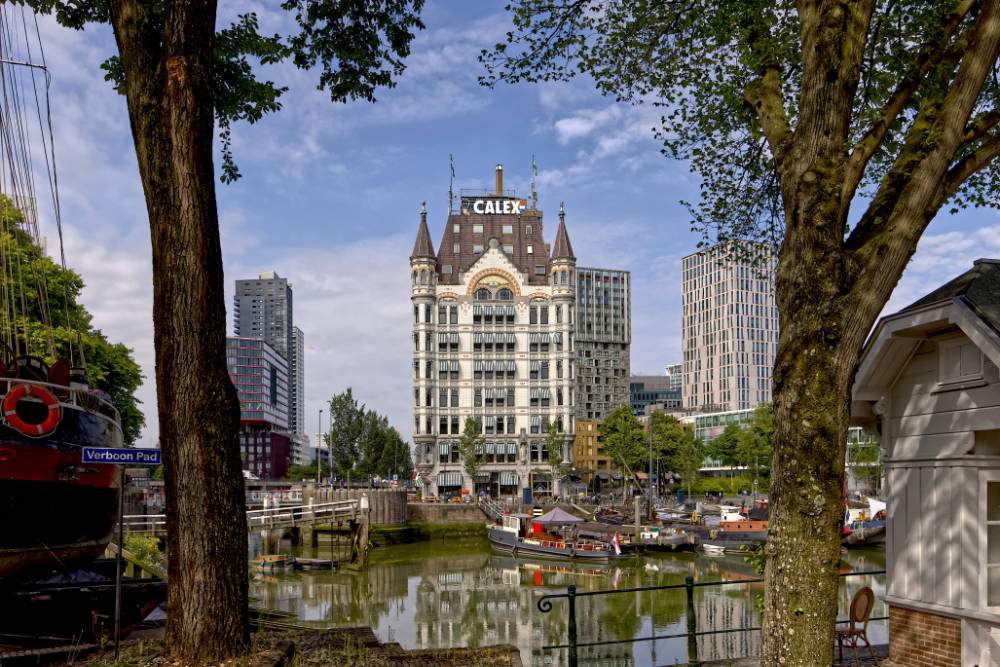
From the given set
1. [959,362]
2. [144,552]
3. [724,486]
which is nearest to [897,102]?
[959,362]

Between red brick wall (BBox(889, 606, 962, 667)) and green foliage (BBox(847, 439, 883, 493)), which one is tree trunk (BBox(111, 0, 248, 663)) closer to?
red brick wall (BBox(889, 606, 962, 667))

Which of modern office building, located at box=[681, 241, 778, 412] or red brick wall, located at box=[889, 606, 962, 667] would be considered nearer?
red brick wall, located at box=[889, 606, 962, 667]

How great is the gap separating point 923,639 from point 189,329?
29.0ft

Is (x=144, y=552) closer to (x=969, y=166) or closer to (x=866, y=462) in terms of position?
(x=969, y=166)

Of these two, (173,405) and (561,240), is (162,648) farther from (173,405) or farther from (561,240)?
(561,240)

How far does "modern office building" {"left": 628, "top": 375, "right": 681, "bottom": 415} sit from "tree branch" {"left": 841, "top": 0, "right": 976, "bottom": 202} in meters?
178

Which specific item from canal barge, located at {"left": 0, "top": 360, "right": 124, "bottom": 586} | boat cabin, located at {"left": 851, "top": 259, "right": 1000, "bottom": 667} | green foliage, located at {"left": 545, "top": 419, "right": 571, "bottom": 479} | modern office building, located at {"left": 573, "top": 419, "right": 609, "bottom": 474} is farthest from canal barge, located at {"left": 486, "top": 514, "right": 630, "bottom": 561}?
modern office building, located at {"left": 573, "top": 419, "right": 609, "bottom": 474}

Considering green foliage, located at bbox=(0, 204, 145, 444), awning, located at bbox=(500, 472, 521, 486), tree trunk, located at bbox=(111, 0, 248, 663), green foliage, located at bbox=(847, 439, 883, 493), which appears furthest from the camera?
awning, located at bbox=(500, 472, 521, 486)

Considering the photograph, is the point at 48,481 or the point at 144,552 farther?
the point at 144,552

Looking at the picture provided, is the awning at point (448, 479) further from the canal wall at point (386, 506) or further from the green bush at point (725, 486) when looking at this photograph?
the green bush at point (725, 486)

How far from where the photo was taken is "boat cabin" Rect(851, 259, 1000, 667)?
830 centimetres

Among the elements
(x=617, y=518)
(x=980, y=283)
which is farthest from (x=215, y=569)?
(x=617, y=518)

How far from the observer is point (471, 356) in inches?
3531

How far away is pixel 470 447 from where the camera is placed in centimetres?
8044
